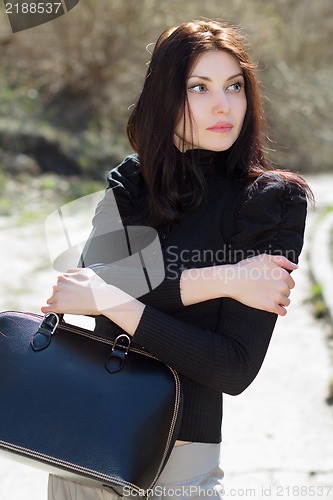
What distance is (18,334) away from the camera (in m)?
1.38

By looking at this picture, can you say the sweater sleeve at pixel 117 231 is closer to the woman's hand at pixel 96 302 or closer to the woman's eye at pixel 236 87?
the woman's hand at pixel 96 302

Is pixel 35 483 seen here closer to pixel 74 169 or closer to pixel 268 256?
pixel 268 256

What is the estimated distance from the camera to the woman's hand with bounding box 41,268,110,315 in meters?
1.43

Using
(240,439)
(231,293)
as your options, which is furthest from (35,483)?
(231,293)

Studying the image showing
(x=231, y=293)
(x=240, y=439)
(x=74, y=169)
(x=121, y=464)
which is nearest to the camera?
(x=121, y=464)

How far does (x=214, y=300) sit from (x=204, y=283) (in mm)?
67

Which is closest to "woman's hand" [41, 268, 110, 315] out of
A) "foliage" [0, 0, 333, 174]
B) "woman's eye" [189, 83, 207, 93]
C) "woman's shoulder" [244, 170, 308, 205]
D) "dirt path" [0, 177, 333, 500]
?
"woman's shoulder" [244, 170, 308, 205]

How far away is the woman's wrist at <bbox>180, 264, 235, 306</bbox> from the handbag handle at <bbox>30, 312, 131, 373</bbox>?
15 centimetres

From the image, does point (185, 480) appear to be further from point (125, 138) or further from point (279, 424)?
point (125, 138)

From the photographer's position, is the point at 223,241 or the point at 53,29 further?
the point at 53,29

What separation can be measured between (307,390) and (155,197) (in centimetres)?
Result: 226

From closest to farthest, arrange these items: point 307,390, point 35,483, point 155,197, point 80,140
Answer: point 155,197 → point 35,483 → point 307,390 → point 80,140

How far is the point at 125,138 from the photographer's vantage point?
33.4ft

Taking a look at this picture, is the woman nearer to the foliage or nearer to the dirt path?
the dirt path
